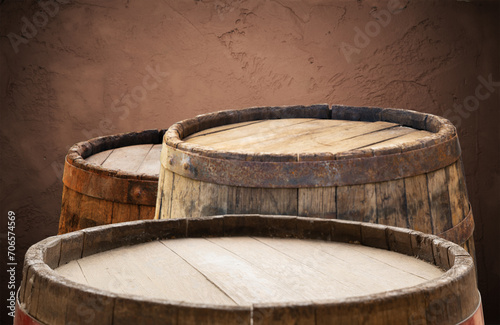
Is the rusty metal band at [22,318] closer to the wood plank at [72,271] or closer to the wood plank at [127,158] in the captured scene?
the wood plank at [72,271]

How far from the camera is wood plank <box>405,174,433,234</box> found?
164 centimetres

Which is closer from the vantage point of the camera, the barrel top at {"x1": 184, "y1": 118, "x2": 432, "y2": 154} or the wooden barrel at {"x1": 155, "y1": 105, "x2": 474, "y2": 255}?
the wooden barrel at {"x1": 155, "y1": 105, "x2": 474, "y2": 255}

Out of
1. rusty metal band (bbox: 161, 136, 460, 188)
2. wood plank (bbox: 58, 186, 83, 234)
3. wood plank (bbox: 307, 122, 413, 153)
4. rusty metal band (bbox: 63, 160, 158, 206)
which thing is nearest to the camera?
rusty metal band (bbox: 161, 136, 460, 188)

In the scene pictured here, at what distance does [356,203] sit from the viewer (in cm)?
160

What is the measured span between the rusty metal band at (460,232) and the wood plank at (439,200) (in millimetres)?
15

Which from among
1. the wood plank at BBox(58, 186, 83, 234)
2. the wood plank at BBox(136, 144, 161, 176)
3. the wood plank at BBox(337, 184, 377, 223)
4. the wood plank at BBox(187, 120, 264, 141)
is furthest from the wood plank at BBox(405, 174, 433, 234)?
the wood plank at BBox(58, 186, 83, 234)

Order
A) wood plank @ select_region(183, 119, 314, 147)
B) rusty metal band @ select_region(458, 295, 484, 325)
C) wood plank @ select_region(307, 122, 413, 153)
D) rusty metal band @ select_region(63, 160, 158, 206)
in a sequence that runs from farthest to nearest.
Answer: rusty metal band @ select_region(63, 160, 158, 206), wood plank @ select_region(183, 119, 314, 147), wood plank @ select_region(307, 122, 413, 153), rusty metal band @ select_region(458, 295, 484, 325)

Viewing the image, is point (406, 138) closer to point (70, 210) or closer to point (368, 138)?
point (368, 138)

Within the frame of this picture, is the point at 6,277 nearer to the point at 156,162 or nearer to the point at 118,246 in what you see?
the point at 156,162

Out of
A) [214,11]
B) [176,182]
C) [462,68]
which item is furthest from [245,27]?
[176,182]

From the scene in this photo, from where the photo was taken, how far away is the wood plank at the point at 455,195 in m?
1.75

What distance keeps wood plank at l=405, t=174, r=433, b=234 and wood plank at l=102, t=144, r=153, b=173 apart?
4.14 feet

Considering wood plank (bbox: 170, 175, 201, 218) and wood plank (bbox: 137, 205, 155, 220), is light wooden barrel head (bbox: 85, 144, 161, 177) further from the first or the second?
wood plank (bbox: 170, 175, 201, 218)

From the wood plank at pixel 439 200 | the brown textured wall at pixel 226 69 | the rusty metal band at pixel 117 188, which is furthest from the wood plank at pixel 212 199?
the brown textured wall at pixel 226 69
